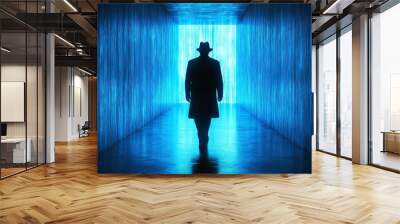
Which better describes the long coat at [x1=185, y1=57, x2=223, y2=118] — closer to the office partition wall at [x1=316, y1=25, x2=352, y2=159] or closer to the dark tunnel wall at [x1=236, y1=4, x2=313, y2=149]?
the dark tunnel wall at [x1=236, y1=4, x2=313, y2=149]

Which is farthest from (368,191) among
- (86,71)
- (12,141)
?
(86,71)

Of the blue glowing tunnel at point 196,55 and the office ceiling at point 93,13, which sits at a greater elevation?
the office ceiling at point 93,13

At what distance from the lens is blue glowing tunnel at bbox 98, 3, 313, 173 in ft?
22.0

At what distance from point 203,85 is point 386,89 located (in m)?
4.03

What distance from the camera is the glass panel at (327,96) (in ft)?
34.5

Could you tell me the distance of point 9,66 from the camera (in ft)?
25.2

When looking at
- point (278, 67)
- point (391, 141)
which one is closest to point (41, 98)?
point (278, 67)

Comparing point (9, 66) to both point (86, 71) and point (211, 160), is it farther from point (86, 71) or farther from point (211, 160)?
point (86, 71)

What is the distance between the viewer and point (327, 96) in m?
11.1

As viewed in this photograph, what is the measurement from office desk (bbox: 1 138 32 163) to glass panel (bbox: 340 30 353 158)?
24.4ft

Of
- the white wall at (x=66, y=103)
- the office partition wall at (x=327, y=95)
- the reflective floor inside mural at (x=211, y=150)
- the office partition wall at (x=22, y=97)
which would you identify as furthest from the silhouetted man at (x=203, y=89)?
the white wall at (x=66, y=103)

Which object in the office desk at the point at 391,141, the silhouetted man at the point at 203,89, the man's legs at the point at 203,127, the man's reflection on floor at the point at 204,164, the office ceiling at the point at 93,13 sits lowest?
the man's reflection on floor at the point at 204,164

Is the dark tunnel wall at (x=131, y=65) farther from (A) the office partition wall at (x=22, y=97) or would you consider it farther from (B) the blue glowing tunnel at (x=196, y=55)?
(A) the office partition wall at (x=22, y=97)

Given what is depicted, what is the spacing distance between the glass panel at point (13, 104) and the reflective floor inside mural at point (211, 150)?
2294 millimetres
